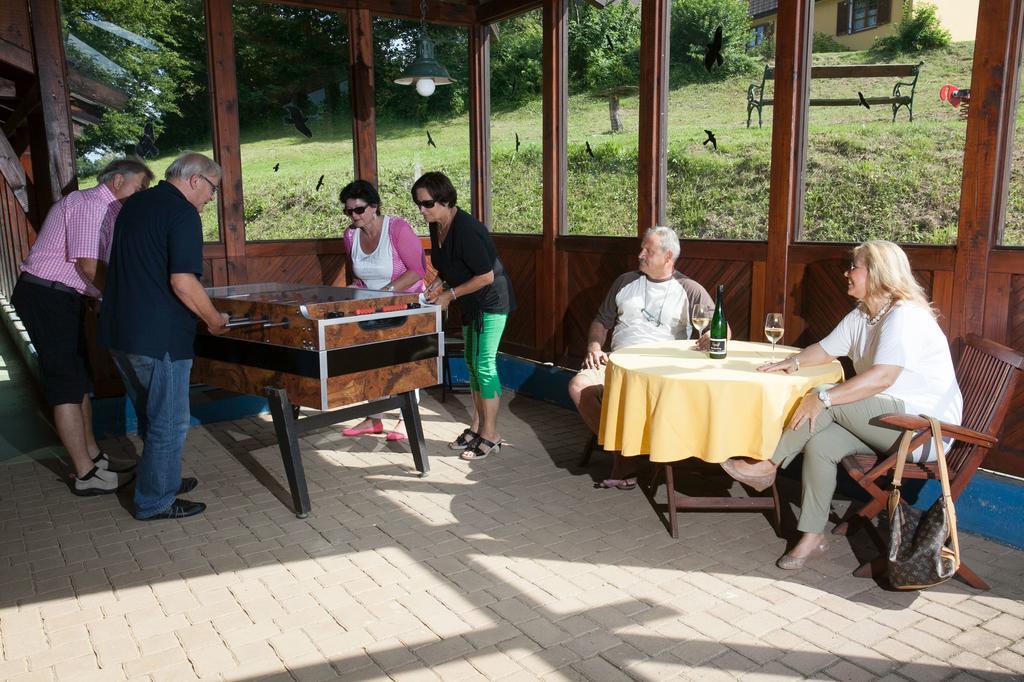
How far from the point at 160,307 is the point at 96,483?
134 centimetres

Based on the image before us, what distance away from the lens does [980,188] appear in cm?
369

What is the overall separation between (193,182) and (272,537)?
5.95ft

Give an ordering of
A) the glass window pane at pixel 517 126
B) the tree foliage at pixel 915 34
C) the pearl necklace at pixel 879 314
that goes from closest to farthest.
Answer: the pearl necklace at pixel 879 314 < the tree foliage at pixel 915 34 < the glass window pane at pixel 517 126

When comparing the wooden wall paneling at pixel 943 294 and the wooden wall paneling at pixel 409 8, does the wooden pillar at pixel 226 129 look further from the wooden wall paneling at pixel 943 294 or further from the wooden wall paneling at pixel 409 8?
the wooden wall paneling at pixel 943 294

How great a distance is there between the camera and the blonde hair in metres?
3.38

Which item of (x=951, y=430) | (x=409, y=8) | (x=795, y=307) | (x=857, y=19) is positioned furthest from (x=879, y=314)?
(x=409, y=8)

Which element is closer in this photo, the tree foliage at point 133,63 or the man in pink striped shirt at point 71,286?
the man in pink striped shirt at point 71,286

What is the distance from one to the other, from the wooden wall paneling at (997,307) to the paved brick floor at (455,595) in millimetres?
1010

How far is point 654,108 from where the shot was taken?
5.41 m

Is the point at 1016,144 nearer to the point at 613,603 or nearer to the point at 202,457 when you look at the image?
the point at 613,603

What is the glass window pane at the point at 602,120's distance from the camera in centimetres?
614

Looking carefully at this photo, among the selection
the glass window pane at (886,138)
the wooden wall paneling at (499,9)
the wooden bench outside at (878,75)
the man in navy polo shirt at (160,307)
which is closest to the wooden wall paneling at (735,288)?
the glass window pane at (886,138)

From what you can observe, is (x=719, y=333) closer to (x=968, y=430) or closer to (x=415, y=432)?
(x=968, y=430)

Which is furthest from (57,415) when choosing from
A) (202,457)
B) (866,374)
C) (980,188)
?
(980,188)
